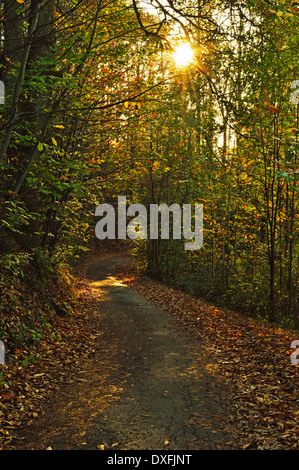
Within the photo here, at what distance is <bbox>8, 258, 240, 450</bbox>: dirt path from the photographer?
4438 millimetres

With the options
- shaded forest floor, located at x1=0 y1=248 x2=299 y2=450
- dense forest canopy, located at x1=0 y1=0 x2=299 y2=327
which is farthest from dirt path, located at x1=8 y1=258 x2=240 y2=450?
dense forest canopy, located at x1=0 y1=0 x2=299 y2=327

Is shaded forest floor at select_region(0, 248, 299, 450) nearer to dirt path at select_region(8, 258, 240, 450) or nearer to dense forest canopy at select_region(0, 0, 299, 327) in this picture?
dirt path at select_region(8, 258, 240, 450)

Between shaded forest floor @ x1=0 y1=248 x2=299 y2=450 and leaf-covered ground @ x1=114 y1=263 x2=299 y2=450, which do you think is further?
shaded forest floor @ x1=0 y1=248 x2=299 y2=450

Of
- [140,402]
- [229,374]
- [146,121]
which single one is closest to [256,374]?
[229,374]

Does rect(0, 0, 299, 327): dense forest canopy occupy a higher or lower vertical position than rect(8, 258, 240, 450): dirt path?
higher

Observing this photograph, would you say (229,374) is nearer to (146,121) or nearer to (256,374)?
(256,374)

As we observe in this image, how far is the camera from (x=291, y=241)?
1164 cm

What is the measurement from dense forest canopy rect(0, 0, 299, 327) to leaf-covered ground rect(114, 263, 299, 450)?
3.06 meters

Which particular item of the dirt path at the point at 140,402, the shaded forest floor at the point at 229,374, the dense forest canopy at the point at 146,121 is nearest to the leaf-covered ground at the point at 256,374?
the shaded forest floor at the point at 229,374

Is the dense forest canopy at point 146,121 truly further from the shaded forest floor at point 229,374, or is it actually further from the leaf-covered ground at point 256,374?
the leaf-covered ground at point 256,374

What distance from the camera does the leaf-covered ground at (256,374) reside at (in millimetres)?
4508

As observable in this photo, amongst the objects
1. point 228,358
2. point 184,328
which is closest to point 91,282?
point 184,328

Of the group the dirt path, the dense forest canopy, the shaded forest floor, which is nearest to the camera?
the dirt path
